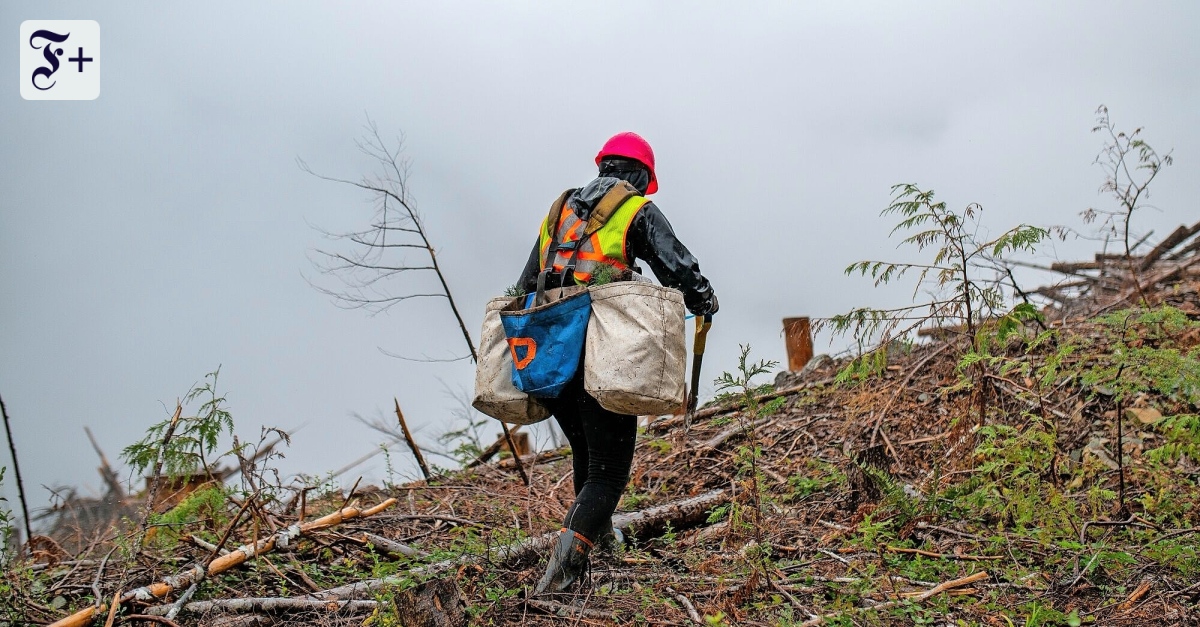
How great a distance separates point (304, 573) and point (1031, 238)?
4205mm

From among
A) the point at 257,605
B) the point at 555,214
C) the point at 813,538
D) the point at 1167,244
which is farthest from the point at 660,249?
the point at 1167,244

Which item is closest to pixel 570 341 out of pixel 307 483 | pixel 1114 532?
pixel 307 483

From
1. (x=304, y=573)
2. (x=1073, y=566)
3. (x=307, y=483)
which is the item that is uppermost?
(x=307, y=483)

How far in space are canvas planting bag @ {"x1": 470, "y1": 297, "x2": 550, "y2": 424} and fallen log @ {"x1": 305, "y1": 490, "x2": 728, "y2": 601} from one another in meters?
Result: 0.65

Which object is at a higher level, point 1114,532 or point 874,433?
point 874,433

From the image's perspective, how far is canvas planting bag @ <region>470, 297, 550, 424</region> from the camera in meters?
4.46

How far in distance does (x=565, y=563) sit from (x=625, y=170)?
203 centimetres

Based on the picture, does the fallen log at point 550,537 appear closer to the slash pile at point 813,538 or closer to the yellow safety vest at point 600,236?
the slash pile at point 813,538

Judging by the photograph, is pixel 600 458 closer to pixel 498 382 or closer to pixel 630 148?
pixel 498 382

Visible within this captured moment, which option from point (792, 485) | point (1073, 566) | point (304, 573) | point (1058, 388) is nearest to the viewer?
point (1073, 566)

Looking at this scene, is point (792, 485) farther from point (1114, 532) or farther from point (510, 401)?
point (510, 401)

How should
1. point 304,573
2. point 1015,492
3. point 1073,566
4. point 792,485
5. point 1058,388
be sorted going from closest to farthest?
point 1073,566, point 304,573, point 1015,492, point 792,485, point 1058,388

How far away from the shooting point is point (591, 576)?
4062 mm

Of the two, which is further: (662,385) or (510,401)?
(510,401)
